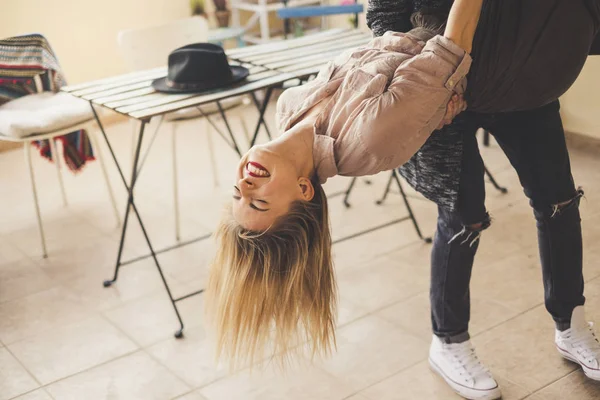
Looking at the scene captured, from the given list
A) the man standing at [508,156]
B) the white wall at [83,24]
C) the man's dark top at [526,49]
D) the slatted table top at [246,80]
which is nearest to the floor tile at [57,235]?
the slatted table top at [246,80]

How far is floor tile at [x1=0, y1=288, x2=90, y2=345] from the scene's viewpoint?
2518 millimetres

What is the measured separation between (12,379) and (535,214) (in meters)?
1.48

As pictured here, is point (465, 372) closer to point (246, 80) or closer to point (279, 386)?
point (279, 386)

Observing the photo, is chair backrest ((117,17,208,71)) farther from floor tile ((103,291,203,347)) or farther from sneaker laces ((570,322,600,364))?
sneaker laces ((570,322,600,364))

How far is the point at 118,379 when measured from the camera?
2.23 meters

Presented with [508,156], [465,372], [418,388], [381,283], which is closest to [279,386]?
[418,388]

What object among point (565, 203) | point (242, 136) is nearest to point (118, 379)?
point (565, 203)

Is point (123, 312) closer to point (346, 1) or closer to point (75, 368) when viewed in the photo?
point (75, 368)

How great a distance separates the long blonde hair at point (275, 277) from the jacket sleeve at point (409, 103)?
17 centimetres

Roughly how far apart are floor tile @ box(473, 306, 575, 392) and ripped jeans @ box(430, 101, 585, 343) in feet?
0.40

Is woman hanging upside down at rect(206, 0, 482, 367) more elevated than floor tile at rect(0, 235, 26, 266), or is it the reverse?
woman hanging upside down at rect(206, 0, 482, 367)

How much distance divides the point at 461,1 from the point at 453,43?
0.08 metres

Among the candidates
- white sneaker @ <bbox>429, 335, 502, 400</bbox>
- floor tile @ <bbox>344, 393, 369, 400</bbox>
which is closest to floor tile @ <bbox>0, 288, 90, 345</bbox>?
floor tile @ <bbox>344, 393, 369, 400</bbox>

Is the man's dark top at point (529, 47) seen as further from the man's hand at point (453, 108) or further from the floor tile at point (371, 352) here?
the floor tile at point (371, 352)
